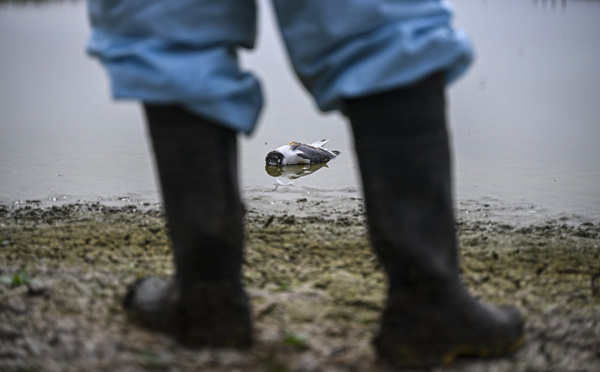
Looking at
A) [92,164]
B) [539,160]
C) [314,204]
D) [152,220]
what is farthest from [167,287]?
[539,160]

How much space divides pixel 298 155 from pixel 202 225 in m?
4.03

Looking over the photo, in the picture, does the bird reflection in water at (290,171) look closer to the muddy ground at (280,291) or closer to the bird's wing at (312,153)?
the bird's wing at (312,153)

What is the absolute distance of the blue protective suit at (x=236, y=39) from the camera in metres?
1.35

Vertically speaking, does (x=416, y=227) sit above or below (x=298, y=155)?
below

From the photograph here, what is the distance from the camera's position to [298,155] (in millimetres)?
5547

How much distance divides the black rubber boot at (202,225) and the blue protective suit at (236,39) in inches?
3.5

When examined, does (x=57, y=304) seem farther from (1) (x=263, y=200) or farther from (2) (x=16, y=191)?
(2) (x=16, y=191)

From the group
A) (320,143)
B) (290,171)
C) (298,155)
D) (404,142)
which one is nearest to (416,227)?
(404,142)

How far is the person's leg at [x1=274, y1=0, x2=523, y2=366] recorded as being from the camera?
136 cm

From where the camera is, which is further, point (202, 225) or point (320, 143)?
point (320, 143)

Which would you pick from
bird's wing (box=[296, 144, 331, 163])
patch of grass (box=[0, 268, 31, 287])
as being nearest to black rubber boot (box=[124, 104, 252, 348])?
patch of grass (box=[0, 268, 31, 287])

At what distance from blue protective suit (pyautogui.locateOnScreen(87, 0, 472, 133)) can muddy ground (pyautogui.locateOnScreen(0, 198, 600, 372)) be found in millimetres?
594

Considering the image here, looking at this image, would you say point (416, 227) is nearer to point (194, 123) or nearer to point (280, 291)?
point (194, 123)

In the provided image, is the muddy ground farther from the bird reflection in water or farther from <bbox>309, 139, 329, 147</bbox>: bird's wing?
<bbox>309, 139, 329, 147</bbox>: bird's wing
